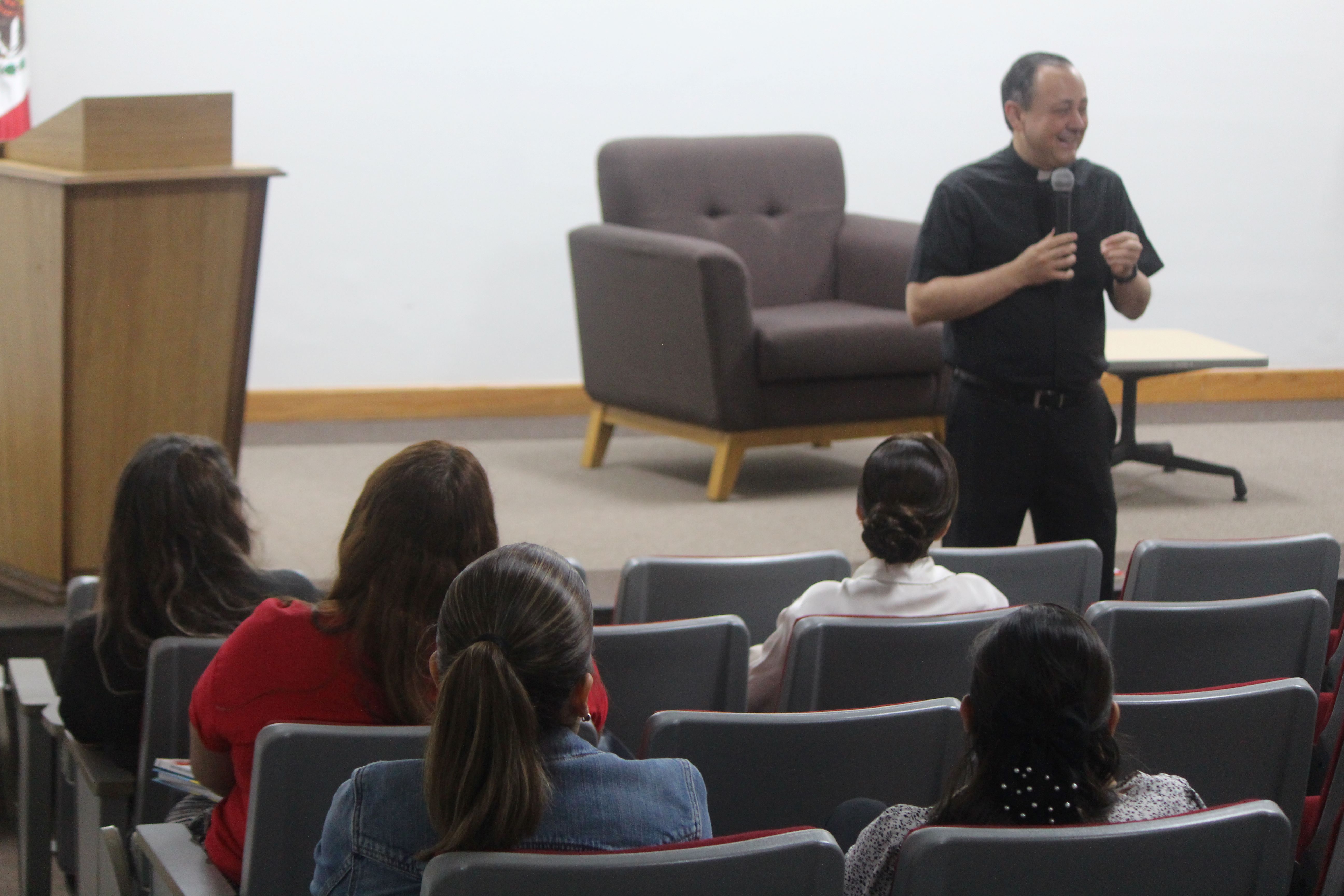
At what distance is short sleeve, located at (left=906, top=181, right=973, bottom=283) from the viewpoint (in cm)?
325

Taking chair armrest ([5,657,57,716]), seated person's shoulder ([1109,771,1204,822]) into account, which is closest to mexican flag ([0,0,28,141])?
chair armrest ([5,657,57,716])

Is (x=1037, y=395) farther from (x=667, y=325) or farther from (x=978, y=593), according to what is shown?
(x=667, y=325)

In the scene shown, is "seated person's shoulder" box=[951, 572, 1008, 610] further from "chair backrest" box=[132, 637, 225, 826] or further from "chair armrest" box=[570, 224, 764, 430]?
"chair armrest" box=[570, 224, 764, 430]

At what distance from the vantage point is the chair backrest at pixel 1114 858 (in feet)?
4.49

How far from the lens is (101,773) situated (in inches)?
85.4

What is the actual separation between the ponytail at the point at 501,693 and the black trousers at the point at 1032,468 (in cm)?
198

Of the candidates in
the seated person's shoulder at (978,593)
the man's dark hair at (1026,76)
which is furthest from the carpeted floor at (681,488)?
the man's dark hair at (1026,76)

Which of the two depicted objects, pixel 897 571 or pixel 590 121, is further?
pixel 590 121

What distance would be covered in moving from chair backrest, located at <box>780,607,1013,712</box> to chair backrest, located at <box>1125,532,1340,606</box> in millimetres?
572

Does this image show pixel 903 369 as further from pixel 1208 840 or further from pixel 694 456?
pixel 1208 840

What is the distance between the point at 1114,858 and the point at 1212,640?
1.00m

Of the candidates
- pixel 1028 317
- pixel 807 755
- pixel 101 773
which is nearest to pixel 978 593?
pixel 807 755

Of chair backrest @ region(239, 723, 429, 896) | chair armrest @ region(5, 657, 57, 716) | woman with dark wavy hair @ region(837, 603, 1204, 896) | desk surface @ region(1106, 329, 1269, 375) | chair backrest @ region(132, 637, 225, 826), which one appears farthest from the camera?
desk surface @ region(1106, 329, 1269, 375)

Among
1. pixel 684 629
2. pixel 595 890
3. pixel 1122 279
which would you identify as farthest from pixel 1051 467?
pixel 595 890
